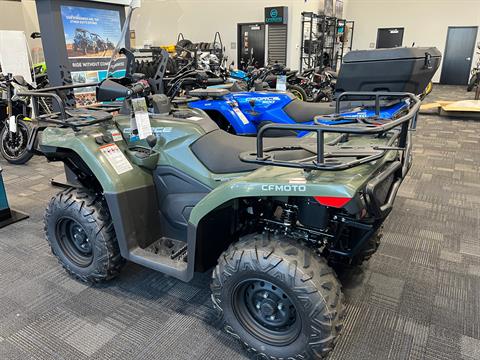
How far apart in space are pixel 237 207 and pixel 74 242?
118cm

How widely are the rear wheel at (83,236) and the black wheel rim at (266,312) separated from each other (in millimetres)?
862

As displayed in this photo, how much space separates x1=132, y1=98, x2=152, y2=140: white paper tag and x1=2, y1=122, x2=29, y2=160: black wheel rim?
3792 millimetres

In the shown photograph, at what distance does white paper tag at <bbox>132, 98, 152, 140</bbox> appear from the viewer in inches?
79.0

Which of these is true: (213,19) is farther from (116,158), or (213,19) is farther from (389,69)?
(116,158)

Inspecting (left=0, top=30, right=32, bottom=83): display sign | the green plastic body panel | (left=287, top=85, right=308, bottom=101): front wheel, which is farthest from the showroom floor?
(left=287, top=85, right=308, bottom=101): front wheel

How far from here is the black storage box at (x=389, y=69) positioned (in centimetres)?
277

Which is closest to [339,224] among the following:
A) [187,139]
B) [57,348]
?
[187,139]

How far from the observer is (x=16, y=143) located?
16.8ft

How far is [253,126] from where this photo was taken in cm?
443

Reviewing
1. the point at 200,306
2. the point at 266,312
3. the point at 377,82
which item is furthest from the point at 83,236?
the point at 377,82

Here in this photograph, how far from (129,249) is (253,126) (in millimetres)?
2636

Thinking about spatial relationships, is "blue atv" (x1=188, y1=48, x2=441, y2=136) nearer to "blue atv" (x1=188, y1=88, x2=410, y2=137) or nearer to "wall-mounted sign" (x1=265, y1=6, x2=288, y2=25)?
"blue atv" (x1=188, y1=88, x2=410, y2=137)

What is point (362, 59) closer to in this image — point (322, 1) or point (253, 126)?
point (253, 126)

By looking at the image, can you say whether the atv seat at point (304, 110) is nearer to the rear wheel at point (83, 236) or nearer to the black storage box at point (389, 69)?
A: the black storage box at point (389, 69)
